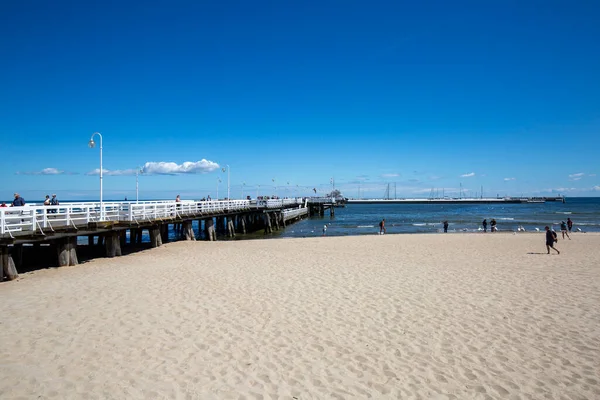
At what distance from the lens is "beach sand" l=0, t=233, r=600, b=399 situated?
4988mm

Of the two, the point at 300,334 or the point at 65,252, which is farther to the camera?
the point at 65,252

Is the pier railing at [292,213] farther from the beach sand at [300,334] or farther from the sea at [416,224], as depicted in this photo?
the beach sand at [300,334]

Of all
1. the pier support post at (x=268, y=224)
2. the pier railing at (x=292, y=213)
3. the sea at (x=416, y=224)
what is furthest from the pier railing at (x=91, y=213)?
the pier railing at (x=292, y=213)

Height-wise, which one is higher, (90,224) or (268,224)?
(90,224)

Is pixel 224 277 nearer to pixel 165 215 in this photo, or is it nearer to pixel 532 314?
pixel 532 314

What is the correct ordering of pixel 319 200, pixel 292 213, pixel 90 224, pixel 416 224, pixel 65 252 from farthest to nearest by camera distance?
pixel 319 200, pixel 292 213, pixel 416 224, pixel 90 224, pixel 65 252

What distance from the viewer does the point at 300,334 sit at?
675 centimetres

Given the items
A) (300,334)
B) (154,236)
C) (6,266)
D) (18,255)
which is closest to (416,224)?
(154,236)

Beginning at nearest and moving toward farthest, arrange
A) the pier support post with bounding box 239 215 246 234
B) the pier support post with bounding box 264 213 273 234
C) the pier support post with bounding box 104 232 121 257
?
the pier support post with bounding box 104 232 121 257 < the pier support post with bounding box 239 215 246 234 < the pier support post with bounding box 264 213 273 234

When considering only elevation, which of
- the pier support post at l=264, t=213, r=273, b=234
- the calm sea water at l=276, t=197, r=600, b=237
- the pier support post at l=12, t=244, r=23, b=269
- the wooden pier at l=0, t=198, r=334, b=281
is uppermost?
the wooden pier at l=0, t=198, r=334, b=281

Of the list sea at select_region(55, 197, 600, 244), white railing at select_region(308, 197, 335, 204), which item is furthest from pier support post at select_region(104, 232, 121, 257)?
white railing at select_region(308, 197, 335, 204)

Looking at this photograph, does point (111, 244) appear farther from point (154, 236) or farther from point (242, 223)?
point (242, 223)

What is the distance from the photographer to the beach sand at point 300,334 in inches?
196

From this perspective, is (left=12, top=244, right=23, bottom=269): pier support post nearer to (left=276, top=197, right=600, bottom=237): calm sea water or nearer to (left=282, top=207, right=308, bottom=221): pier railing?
(left=276, top=197, right=600, bottom=237): calm sea water
